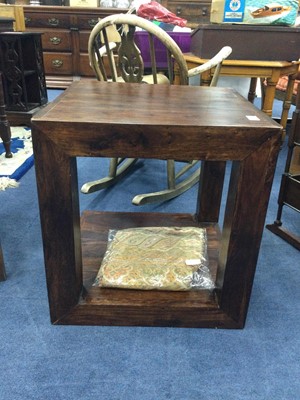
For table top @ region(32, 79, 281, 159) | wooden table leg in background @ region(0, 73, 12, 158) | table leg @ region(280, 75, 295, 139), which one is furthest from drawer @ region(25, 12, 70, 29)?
table top @ region(32, 79, 281, 159)

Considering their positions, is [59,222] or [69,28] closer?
[59,222]

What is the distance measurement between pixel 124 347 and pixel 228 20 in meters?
1.50

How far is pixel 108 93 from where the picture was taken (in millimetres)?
954

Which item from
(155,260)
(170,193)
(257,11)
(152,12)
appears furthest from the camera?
(152,12)

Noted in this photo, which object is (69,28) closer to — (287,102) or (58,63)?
(58,63)

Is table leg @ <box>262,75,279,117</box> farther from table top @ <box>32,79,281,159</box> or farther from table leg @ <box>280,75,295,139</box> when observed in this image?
table top @ <box>32,79,281,159</box>

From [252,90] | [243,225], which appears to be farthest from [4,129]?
[252,90]

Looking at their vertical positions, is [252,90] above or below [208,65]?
below

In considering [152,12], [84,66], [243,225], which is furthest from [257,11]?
[84,66]

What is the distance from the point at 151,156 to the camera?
0.72 metres

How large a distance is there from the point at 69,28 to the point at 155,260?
3.14m

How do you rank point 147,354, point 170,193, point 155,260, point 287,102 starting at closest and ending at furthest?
1. point 147,354
2. point 155,260
3. point 170,193
4. point 287,102

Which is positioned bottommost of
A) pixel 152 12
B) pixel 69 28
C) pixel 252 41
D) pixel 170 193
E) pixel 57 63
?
pixel 170 193

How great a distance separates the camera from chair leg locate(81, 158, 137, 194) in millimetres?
1494
